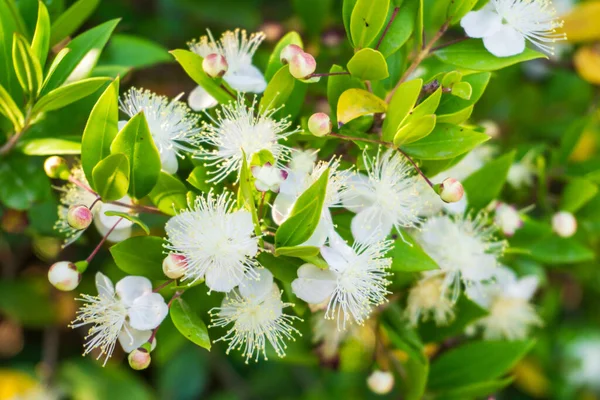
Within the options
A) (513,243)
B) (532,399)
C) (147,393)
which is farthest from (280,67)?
(532,399)

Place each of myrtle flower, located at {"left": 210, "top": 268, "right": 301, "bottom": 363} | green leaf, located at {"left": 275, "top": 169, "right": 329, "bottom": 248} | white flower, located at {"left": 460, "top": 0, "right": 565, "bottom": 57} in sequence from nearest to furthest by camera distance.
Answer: green leaf, located at {"left": 275, "top": 169, "right": 329, "bottom": 248}, myrtle flower, located at {"left": 210, "top": 268, "right": 301, "bottom": 363}, white flower, located at {"left": 460, "top": 0, "right": 565, "bottom": 57}

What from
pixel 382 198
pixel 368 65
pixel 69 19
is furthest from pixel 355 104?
pixel 69 19

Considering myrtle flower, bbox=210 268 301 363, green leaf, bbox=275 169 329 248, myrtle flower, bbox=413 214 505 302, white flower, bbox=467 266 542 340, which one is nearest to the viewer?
green leaf, bbox=275 169 329 248

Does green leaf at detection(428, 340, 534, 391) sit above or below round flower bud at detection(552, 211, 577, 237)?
below

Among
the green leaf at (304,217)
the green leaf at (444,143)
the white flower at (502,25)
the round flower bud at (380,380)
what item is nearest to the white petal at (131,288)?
the green leaf at (304,217)

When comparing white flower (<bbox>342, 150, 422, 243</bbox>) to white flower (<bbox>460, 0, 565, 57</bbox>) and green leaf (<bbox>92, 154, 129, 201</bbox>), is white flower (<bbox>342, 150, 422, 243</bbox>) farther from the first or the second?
green leaf (<bbox>92, 154, 129, 201</bbox>)

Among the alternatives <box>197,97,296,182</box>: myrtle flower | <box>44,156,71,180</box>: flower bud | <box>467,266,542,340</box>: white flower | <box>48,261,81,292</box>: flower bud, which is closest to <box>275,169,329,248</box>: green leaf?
<box>197,97,296,182</box>: myrtle flower

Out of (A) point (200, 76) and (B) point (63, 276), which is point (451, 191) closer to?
(A) point (200, 76)
